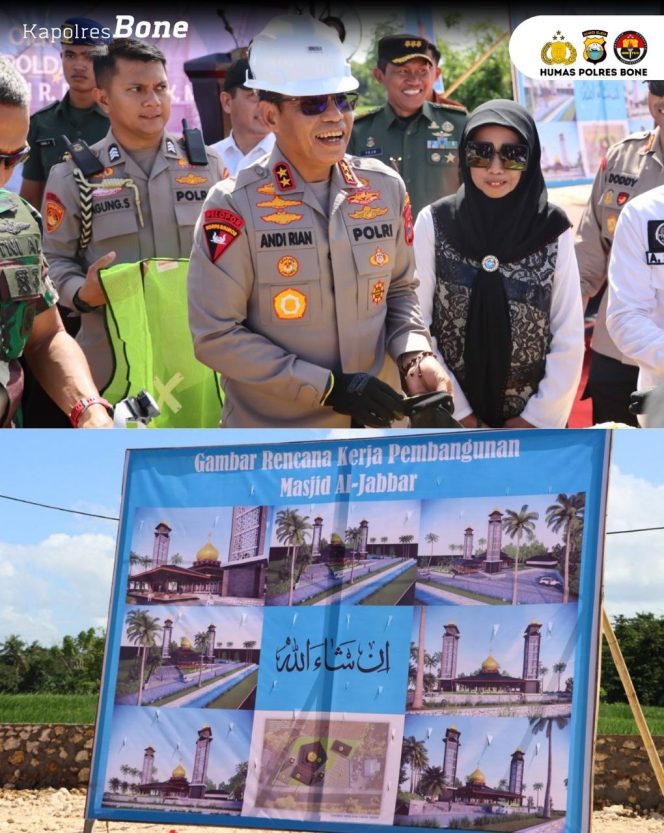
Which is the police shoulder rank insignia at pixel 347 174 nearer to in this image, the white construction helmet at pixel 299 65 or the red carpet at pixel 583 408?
the white construction helmet at pixel 299 65

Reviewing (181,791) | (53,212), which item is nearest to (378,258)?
(53,212)

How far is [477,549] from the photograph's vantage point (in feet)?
11.3

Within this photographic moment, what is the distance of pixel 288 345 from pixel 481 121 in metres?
0.84

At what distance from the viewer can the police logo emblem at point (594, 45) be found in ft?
12.1

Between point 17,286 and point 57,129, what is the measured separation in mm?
1218

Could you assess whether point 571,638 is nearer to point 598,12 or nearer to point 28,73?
point 598,12

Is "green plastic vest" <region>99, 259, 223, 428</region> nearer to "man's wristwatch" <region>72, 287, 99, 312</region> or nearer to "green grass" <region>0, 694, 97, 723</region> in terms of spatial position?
"man's wristwatch" <region>72, 287, 99, 312</region>

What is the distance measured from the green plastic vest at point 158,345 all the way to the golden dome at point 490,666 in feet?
3.24

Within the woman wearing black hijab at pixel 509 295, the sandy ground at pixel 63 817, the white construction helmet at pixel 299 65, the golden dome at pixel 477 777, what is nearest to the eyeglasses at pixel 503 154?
the woman wearing black hijab at pixel 509 295

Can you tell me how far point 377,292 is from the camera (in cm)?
350

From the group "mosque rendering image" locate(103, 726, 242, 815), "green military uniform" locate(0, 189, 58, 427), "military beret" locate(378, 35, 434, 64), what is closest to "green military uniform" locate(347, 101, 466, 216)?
"military beret" locate(378, 35, 434, 64)

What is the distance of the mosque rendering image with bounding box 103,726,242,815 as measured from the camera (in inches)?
140

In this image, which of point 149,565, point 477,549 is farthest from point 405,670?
point 149,565

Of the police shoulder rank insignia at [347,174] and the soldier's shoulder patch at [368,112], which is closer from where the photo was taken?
the police shoulder rank insignia at [347,174]
